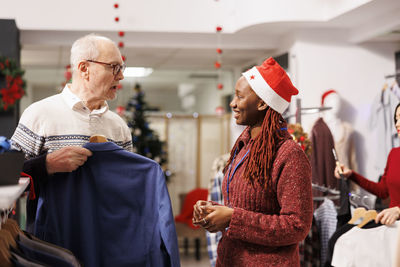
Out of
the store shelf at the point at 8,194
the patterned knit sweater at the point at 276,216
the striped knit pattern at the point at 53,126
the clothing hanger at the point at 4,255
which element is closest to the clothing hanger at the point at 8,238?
the clothing hanger at the point at 4,255

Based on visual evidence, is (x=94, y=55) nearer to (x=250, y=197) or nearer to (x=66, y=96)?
(x=66, y=96)

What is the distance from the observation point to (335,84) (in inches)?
209

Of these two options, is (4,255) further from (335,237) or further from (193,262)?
(193,262)

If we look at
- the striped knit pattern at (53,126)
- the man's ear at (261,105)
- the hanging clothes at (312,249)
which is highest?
the man's ear at (261,105)

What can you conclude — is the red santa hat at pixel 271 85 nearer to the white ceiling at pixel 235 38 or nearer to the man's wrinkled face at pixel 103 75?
the man's wrinkled face at pixel 103 75

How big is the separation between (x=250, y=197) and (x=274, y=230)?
0.15 metres

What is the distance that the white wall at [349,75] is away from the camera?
5246mm

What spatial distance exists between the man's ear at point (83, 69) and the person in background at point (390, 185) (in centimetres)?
170

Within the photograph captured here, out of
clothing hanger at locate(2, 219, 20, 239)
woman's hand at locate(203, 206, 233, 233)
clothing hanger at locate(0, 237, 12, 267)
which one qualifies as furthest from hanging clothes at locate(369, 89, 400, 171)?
clothing hanger at locate(0, 237, 12, 267)

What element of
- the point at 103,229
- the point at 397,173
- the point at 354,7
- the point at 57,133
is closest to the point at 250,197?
the point at 103,229

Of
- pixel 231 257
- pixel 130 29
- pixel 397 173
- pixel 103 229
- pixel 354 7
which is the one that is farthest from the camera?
pixel 130 29

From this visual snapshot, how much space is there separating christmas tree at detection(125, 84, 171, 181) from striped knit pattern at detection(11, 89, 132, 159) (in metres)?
4.41

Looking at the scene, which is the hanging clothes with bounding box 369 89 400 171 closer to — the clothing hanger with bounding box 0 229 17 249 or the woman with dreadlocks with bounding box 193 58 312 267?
the woman with dreadlocks with bounding box 193 58 312 267

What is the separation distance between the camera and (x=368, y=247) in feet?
8.77
